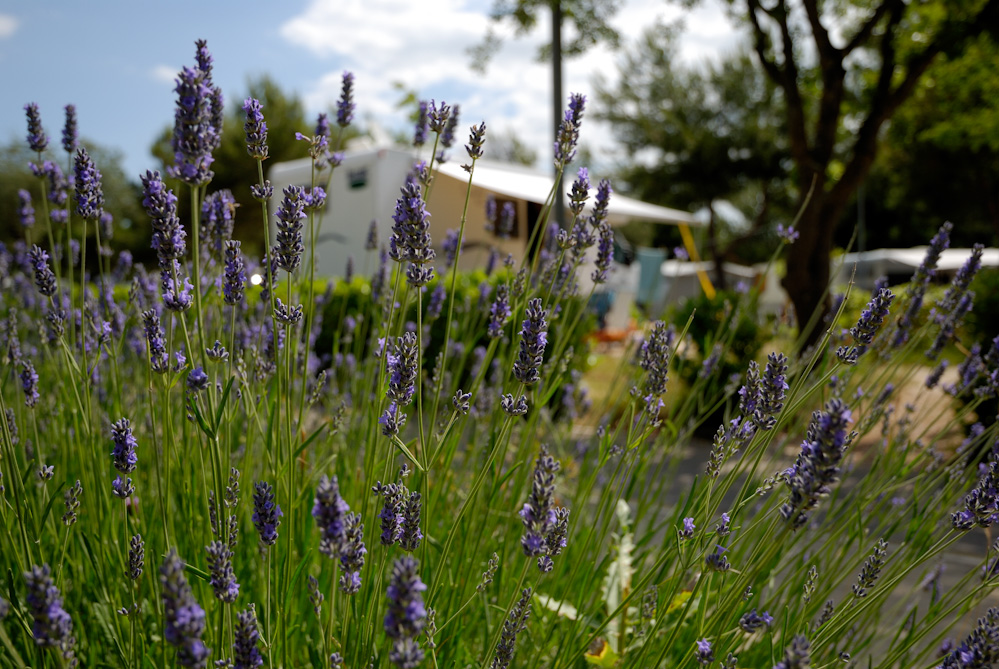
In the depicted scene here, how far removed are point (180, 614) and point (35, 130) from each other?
5.68ft

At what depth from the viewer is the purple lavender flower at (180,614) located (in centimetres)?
67

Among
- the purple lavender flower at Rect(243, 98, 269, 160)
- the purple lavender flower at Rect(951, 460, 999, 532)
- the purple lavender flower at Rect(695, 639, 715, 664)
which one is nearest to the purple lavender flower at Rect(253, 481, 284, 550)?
the purple lavender flower at Rect(243, 98, 269, 160)

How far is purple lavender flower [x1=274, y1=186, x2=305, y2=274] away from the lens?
1.14 meters

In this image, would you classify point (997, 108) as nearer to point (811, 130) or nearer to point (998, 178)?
point (811, 130)

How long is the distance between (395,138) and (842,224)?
835 inches

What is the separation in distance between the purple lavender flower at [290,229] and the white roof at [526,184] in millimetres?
6986

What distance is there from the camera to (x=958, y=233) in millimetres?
26875

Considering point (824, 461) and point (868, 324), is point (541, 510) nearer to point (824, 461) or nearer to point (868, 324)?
point (824, 461)

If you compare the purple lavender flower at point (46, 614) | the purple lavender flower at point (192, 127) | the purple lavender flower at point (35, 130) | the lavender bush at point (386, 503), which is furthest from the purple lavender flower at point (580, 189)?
the purple lavender flower at point (35, 130)

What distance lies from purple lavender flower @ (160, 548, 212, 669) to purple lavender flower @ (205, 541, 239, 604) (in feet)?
0.70

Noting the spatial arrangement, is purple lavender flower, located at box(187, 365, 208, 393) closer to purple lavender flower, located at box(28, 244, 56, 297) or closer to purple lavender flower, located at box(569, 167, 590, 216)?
purple lavender flower, located at box(28, 244, 56, 297)

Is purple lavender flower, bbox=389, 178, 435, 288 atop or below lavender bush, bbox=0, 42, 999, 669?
atop

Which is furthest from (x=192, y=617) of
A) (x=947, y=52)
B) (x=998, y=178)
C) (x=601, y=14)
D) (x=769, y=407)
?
(x=998, y=178)

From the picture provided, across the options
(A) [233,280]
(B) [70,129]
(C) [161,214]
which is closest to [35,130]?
(B) [70,129]
